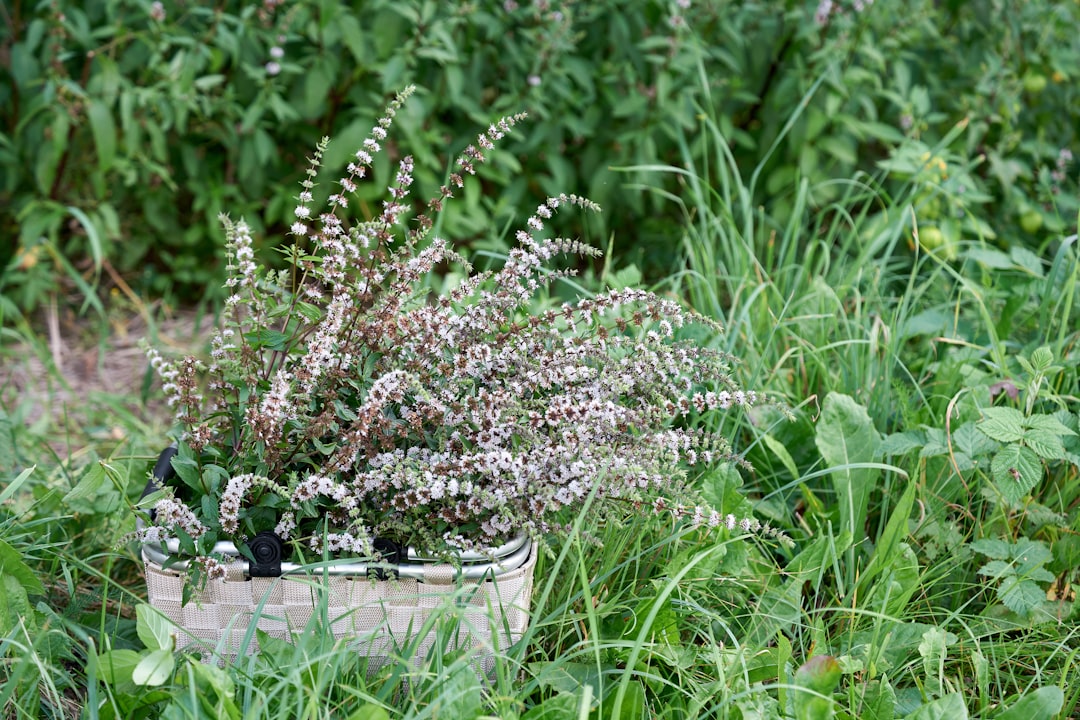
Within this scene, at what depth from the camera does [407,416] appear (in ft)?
5.07

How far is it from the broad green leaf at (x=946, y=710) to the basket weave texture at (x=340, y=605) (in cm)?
63

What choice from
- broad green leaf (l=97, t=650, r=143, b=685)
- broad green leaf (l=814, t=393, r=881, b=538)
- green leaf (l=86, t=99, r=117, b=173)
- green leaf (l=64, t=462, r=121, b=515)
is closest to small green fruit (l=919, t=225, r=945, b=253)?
broad green leaf (l=814, t=393, r=881, b=538)

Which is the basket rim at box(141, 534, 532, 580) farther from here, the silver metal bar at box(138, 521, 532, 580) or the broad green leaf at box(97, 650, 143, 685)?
the broad green leaf at box(97, 650, 143, 685)

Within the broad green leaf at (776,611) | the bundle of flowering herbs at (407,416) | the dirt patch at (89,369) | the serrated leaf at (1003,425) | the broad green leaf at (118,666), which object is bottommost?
the dirt patch at (89,369)

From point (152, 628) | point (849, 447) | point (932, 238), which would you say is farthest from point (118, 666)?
point (932, 238)

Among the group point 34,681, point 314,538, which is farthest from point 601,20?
point 34,681

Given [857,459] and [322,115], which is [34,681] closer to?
[857,459]

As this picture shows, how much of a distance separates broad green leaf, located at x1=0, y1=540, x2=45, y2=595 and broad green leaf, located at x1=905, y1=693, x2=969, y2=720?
1.43 meters

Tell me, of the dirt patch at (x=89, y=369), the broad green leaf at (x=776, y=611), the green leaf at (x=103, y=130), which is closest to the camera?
the broad green leaf at (x=776, y=611)

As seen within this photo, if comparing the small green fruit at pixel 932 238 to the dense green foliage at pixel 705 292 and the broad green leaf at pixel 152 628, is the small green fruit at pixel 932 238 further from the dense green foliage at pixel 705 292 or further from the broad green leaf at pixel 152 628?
the broad green leaf at pixel 152 628

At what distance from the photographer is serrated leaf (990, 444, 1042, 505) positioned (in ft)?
5.83

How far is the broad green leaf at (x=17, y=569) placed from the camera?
1.62m

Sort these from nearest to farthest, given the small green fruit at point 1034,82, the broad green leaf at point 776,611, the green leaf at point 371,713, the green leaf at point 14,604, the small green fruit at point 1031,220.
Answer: the green leaf at point 371,713 < the green leaf at point 14,604 < the broad green leaf at point 776,611 < the small green fruit at point 1031,220 < the small green fruit at point 1034,82

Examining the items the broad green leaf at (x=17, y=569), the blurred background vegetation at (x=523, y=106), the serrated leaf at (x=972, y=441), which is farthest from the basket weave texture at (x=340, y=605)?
the blurred background vegetation at (x=523, y=106)
